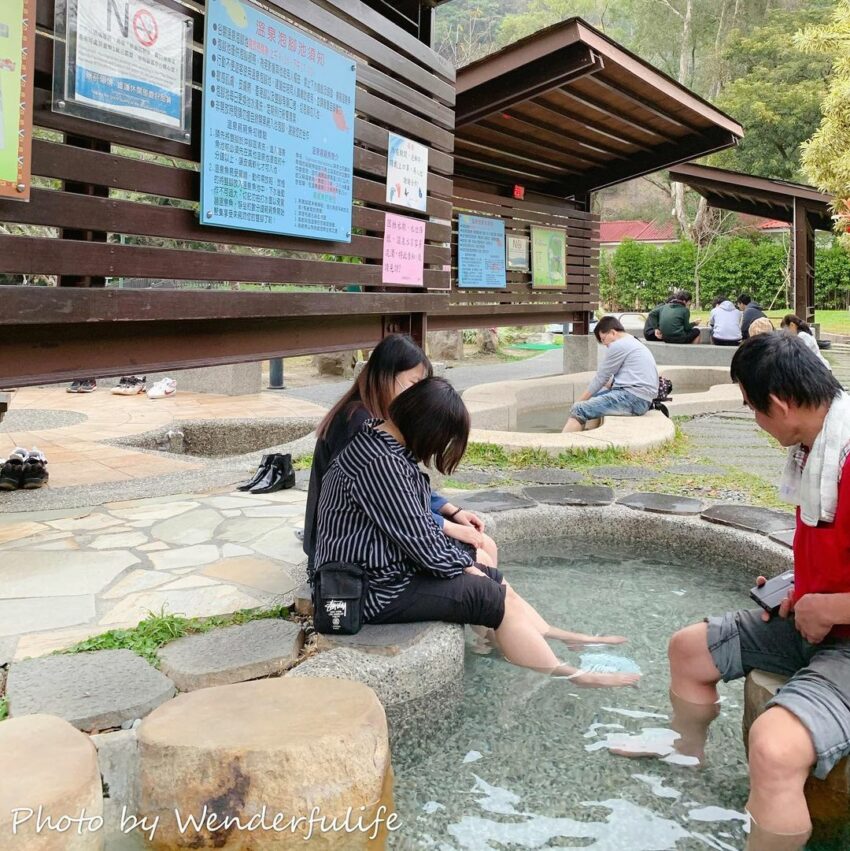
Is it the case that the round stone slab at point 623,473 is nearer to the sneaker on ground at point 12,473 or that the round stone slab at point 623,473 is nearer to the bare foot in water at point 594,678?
the bare foot in water at point 594,678

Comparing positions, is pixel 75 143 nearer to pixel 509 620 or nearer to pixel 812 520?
→ pixel 509 620

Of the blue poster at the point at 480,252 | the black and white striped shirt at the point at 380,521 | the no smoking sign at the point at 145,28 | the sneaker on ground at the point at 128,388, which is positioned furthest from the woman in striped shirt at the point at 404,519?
the sneaker on ground at the point at 128,388

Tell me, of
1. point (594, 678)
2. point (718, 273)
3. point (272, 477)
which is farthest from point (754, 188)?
point (718, 273)

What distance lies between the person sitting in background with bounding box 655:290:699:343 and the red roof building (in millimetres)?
25139

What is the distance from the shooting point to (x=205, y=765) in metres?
2.18

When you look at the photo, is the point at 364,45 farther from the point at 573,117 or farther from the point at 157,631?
the point at 573,117

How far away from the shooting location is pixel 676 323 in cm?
1628

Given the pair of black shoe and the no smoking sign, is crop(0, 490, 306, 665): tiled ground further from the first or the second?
the no smoking sign

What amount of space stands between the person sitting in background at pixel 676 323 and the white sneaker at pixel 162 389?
9.79 meters

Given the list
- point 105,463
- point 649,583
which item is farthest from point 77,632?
point 105,463

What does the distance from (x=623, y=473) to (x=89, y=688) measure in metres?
4.65

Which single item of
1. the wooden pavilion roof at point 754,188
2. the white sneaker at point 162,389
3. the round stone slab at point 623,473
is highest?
the wooden pavilion roof at point 754,188

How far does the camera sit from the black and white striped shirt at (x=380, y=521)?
3.08 meters

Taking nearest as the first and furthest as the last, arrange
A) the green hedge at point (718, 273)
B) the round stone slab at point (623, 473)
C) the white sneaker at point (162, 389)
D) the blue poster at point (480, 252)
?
the round stone slab at point (623, 473) < the blue poster at point (480, 252) < the white sneaker at point (162, 389) < the green hedge at point (718, 273)
